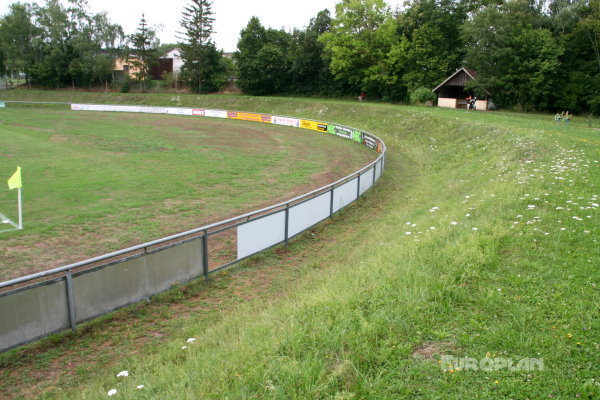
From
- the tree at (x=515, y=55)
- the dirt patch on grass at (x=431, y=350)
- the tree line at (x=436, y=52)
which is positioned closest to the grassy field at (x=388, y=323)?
the dirt patch on grass at (x=431, y=350)

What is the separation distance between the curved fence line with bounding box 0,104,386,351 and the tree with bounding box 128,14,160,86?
220 ft

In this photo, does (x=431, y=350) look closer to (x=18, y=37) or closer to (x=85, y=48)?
(x=85, y=48)

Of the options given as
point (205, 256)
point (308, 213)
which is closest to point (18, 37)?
point (308, 213)

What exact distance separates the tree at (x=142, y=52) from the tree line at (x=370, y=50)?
0.71 ft

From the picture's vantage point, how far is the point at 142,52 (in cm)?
7212

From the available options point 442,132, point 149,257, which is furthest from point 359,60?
point 149,257

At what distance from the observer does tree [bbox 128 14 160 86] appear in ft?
237

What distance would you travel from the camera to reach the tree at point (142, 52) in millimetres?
72125

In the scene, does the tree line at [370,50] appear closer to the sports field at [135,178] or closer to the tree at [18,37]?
the tree at [18,37]

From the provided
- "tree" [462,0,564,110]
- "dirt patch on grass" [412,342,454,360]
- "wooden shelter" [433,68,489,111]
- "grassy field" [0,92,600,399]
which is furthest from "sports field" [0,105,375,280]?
"tree" [462,0,564,110]

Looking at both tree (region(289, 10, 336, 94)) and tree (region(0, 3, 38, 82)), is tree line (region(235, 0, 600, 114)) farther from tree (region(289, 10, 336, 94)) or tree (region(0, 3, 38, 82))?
tree (region(0, 3, 38, 82))

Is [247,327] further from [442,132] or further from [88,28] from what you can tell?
[88,28]

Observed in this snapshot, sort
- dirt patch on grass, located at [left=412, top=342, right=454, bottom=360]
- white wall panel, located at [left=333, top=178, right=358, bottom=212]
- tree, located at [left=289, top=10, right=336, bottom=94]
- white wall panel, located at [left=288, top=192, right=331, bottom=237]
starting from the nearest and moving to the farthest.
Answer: dirt patch on grass, located at [left=412, top=342, right=454, bottom=360]
white wall panel, located at [left=288, top=192, right=331, bottom=237]
white wall panel, located at [left=333, top=178, right=358, bottom=212]
tree, located at [left=289, top=10, right=336, bottom=94]

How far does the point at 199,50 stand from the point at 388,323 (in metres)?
72.1
